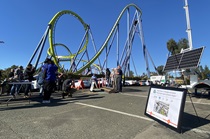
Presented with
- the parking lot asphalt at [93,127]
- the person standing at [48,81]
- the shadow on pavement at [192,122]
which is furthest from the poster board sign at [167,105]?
the person standing at [48,81]

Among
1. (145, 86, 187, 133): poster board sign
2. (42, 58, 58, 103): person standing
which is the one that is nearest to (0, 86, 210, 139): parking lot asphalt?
(145, 86, 187, 133): poster board sign

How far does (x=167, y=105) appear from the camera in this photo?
374cm

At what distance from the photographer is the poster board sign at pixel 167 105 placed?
3.37m

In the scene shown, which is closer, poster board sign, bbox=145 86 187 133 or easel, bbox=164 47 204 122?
poster board sign, bbox=145 86 187 133

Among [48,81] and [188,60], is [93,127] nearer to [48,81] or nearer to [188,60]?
[48,81]

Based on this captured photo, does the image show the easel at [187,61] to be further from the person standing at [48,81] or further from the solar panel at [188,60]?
the person standing at [48,81]

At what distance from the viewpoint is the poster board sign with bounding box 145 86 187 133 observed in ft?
11.1

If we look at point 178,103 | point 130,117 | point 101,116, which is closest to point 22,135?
point 101,116

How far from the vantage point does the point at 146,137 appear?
328cm

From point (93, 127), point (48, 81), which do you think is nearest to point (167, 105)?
point (93, 127)

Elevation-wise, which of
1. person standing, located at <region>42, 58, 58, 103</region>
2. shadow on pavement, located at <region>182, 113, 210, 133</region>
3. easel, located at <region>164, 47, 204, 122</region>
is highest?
easel, located at <region>164, 47, 204, 122</region>

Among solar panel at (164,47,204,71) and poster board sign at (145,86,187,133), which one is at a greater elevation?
solar panel at (164,47,204,71)

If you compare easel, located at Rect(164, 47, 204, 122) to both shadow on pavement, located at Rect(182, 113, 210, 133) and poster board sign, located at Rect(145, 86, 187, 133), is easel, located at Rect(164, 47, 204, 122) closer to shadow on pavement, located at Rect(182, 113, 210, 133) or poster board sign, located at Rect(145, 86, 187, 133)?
shadow on pavement, located at Rect(182, 113, 210, 133)

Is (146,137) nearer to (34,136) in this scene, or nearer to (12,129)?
(34,136)
